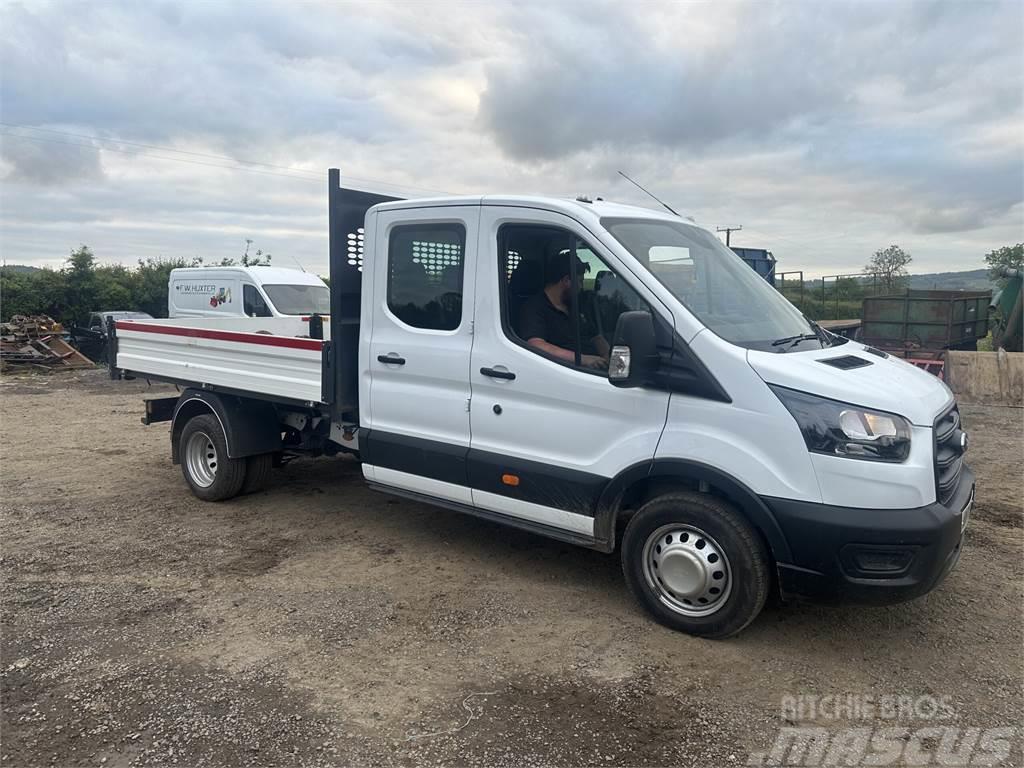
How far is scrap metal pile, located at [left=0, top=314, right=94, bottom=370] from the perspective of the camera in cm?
1725

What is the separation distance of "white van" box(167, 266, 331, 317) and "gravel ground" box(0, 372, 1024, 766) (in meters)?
8.81

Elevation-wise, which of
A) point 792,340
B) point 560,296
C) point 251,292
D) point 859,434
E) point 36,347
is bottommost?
point 36,347

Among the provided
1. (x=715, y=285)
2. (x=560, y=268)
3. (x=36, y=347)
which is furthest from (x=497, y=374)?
(x=36, y=347)

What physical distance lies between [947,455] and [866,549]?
706 millimetres

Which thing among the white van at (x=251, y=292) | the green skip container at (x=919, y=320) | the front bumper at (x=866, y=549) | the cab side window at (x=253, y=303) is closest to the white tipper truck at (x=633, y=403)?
the front bumper at (x=866, y=549)

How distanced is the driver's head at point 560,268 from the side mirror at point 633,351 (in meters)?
0.45

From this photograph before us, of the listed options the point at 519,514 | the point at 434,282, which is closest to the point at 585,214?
the point at 434,282

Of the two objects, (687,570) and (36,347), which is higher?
(36,347)

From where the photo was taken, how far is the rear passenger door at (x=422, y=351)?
179 inches

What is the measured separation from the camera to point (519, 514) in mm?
4449

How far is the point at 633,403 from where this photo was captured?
3896 millimetres

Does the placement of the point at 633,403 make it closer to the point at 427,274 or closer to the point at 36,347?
the point at 427,274

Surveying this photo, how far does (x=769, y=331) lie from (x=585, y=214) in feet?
3.90

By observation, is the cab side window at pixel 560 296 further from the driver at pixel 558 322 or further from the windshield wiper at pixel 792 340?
the windshield wiper at pixel 792 340
